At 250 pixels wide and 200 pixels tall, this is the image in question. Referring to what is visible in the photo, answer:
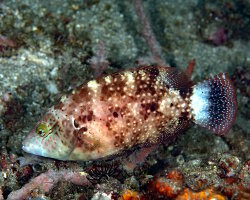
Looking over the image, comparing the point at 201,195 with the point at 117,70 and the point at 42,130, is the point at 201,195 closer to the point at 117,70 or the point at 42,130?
the point at 42,130

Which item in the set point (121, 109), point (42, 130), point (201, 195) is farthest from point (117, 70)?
point (201, 195)

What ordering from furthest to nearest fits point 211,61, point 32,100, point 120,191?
point 211,61
point 32,100
point 120,191

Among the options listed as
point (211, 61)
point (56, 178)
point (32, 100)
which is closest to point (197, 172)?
point (56, 178)

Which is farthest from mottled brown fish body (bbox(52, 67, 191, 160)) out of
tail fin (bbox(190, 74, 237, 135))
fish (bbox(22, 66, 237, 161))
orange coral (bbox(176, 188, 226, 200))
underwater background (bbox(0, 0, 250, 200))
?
orange coral (bbox(176, 188, 226, 200))

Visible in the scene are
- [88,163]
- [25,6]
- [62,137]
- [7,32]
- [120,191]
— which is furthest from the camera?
[25,6]

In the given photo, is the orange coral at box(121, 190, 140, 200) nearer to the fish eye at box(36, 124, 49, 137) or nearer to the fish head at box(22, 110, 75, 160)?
the fish head at box(22, 110, 75, 160)

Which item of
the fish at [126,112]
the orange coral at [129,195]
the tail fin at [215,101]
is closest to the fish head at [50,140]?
the fish at [126,112]

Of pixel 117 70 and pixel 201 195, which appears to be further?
pixel 117 70

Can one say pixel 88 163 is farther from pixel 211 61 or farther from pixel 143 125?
pixel 211 61
